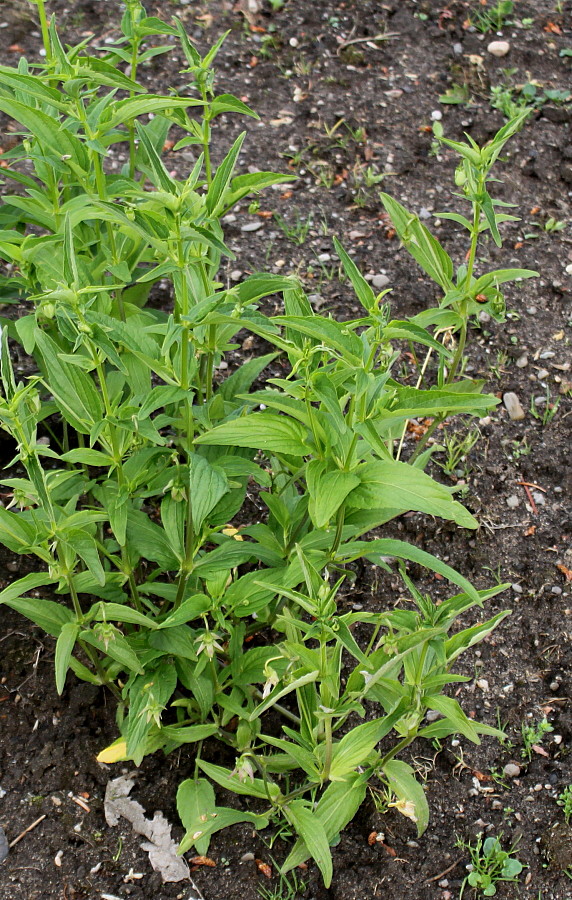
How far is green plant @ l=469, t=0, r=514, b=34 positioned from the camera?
17.9 ft

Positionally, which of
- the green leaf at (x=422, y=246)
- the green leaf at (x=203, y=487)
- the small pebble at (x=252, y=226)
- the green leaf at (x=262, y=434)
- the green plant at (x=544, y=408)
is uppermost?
the green leaf at (x=422, y=246)

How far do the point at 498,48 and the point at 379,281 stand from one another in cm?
201

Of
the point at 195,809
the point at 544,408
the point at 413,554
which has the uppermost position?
the point at 413,554

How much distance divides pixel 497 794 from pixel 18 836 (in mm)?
1503

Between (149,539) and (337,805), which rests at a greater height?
(149,539)

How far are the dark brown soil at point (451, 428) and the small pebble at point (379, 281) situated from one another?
71mm

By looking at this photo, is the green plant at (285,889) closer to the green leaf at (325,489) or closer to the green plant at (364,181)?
the green leaf at (325,489)

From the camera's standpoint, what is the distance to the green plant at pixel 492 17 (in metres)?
5.46

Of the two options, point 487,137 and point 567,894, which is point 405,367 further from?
point 567,894

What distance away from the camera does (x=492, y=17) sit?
217 inches

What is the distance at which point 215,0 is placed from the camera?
5.63 metres

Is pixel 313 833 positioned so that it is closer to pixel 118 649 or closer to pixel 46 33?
pixel 118 649

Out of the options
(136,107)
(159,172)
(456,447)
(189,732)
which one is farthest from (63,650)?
(456,447)

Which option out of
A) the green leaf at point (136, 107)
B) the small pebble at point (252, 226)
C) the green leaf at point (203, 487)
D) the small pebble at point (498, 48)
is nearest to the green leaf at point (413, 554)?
the green leaf at point (203, 487)
